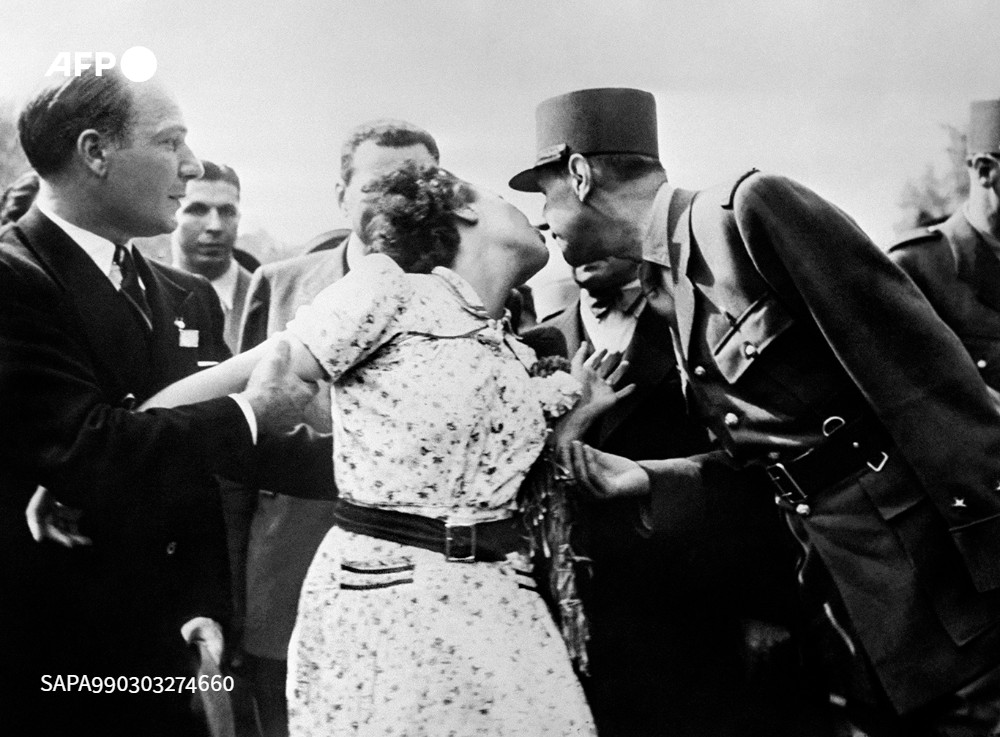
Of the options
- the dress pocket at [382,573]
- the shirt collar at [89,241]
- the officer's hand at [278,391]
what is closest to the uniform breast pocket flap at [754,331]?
the dress pocket at [382,573]

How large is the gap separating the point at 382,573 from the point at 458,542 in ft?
0.60

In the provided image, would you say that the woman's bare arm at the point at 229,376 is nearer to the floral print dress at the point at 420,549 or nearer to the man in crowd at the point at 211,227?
the floral print dress at the point at 420,549

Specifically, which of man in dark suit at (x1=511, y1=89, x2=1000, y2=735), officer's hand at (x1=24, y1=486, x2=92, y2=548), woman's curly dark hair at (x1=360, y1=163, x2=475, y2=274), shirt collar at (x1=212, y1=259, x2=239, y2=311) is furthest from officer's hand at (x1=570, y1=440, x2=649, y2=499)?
officer's hand at (x1=24, y1=486, x2=92, y2=548)

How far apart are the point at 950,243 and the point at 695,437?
0.82 m

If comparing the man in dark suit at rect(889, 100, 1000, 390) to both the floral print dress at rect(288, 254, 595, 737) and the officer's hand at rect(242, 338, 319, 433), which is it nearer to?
the floral print dress at rect(288, 254, 595, 737)

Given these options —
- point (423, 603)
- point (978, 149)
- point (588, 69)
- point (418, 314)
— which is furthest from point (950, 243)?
point (423, 603)

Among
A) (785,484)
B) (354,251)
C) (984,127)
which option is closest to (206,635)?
(354,251)

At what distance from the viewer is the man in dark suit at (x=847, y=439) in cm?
232

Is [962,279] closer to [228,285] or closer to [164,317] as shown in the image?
[228,285]

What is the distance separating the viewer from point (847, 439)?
2.36 metres

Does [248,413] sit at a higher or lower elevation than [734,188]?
lower

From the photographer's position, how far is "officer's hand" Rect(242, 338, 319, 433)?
237 centimetres

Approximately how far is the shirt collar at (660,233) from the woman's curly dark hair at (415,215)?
0.44 meters

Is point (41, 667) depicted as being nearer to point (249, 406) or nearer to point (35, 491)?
point (35, 491)
